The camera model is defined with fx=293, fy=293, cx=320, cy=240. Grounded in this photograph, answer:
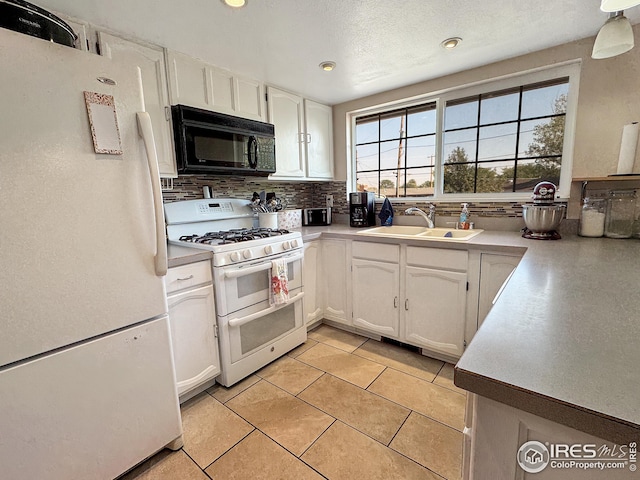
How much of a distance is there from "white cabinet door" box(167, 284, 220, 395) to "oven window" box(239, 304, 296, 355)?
0.63ft

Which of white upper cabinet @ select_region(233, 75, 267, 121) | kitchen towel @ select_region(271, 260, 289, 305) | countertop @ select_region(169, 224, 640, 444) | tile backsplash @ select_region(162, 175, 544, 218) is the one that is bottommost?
kitchen towel @ select_region(271, 260, 289, 305)

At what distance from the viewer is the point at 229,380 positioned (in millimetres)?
1863

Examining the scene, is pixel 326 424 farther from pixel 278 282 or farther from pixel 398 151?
pixel 398 151

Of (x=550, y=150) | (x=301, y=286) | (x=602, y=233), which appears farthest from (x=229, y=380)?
(x=550, y=150)

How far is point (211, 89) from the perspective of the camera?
2.03m

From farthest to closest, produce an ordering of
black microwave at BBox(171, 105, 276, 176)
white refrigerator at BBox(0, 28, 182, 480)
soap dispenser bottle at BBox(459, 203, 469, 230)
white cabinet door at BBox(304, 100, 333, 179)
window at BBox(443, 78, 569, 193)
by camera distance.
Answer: white cabinet door at BBox(304, 100, 333, 179), soap dispenser bottle at BBox(459, 203, 469, 230), window at BBox(443, 78, 569, 193), black microwave at BBox(171, 105, 276, 176), white refrigerator at BBox(0, 28, 182, 480)

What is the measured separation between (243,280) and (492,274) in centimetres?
157

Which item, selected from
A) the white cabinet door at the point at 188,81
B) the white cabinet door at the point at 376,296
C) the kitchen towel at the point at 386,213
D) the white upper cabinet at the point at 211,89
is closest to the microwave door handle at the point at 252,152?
the white upper cabinet at the point at 211,89

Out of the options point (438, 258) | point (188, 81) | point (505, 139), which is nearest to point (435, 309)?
point (438, 258)

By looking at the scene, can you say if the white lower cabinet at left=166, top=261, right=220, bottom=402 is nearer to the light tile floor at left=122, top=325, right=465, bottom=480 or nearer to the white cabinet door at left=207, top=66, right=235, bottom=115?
the light tile floor at left=122, top=325, right=465, bottom=480

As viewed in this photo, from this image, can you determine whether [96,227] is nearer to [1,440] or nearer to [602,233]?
[1,440]

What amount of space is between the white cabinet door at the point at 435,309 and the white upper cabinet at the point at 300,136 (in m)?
1.36

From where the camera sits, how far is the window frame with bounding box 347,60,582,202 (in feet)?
6.57

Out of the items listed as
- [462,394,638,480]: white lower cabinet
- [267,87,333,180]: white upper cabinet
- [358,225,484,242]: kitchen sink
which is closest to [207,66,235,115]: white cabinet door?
[267,87,333,180]: white upper cabinet
